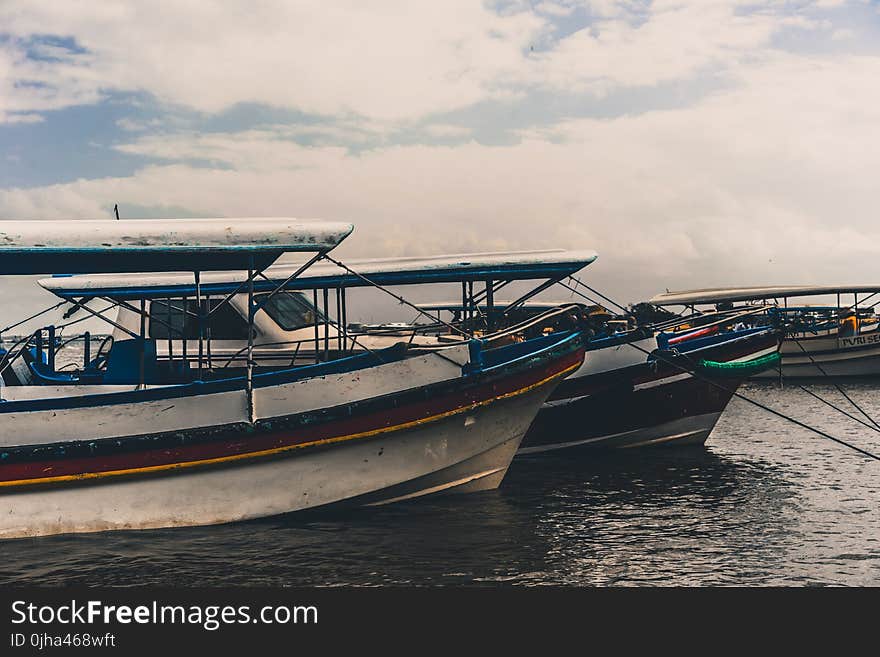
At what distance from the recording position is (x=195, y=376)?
50.6 feet

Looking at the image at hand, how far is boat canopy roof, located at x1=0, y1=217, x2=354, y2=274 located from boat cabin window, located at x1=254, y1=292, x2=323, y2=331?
5686 millimetres

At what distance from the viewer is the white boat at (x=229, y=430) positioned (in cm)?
1062

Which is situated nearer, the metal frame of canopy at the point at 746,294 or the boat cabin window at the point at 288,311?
the boat cabin window at the point at 288,311

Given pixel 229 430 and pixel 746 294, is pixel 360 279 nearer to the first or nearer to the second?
pixel 229 430

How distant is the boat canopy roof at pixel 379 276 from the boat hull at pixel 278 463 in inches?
134

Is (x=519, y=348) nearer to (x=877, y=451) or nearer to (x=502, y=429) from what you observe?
(x=502, y=429)

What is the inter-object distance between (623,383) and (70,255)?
33.6 ft

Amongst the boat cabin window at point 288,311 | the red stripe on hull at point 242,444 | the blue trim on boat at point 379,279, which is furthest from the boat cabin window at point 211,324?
the red stripe on hull at point 242,444

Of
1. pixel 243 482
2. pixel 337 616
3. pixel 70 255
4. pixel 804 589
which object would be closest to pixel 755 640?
pixel 804 589

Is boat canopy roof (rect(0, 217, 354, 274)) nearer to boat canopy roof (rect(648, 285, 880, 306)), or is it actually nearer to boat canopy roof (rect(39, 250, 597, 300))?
boat canopy roof (rect(39, 250, 597, 300))

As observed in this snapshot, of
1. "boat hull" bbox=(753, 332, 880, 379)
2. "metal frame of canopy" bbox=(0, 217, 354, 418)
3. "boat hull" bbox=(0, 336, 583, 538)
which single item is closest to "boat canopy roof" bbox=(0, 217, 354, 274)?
"metal frame of canopy" bbox=(0, 217, 354, 418)

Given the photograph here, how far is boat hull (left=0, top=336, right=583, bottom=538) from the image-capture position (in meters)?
10.7

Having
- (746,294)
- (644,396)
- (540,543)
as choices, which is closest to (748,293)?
(746,294)

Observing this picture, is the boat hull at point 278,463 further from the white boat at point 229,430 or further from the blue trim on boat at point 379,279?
the blue trim on boat at point 379,279
